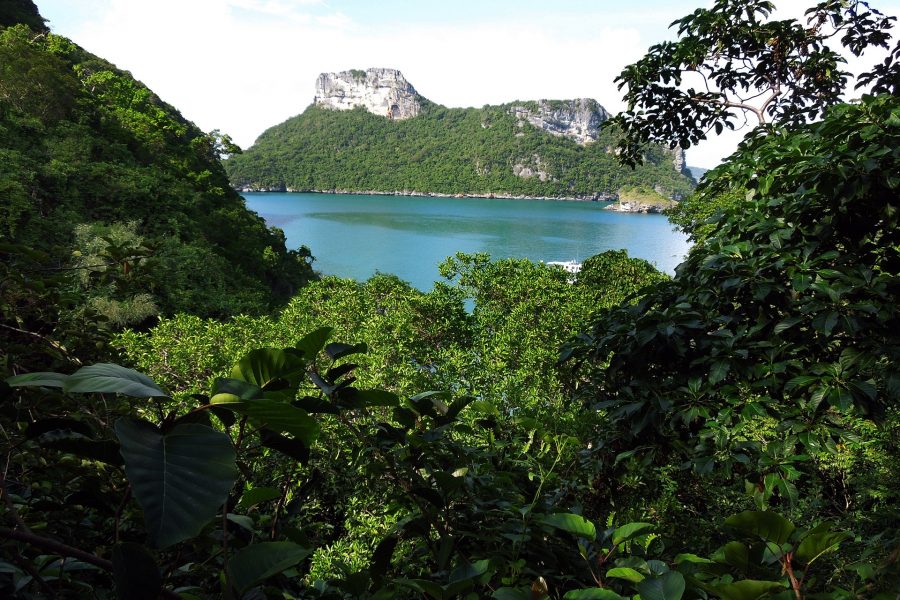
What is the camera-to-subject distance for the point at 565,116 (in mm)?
127500

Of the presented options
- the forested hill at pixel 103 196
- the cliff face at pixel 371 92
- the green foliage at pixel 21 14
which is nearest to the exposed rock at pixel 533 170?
the cliff face at pixel 371 92

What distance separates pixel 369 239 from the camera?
51.0 meters

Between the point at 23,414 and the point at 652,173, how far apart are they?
11405 centimetres

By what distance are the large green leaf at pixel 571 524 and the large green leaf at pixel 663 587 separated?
0.16 meters

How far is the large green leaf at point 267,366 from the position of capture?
2.31 feet

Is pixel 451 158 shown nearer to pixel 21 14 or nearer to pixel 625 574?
pixel 21 14

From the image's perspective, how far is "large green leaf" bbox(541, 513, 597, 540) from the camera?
84cm

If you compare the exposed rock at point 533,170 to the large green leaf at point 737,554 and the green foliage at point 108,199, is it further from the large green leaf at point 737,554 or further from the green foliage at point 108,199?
the large green leaf at point 737,554

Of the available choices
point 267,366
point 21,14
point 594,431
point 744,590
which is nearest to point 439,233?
point 21,14

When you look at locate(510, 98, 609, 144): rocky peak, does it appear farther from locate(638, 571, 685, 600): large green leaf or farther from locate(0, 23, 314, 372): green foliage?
locate(638, 571, 685, 600): large green leaf

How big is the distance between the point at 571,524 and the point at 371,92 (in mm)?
144912

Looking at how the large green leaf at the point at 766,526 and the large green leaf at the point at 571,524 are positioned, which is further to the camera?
the large green leaf at the point at 571,524

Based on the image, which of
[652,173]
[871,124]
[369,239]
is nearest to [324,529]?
[871,124]

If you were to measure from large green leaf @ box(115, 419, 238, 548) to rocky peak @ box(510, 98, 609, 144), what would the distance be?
129 m
